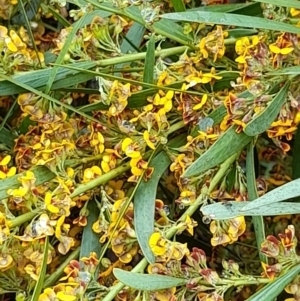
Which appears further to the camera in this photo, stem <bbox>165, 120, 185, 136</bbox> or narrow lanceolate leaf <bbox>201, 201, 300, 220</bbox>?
stem <bbox>165, 120, 185, 136</bbox>

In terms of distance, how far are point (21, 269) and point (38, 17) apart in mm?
362

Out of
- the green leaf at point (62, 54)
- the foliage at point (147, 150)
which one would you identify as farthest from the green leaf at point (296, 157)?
the green leaf at point (62, 54)

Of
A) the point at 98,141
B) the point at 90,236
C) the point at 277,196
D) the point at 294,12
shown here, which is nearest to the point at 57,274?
the point at 90,236

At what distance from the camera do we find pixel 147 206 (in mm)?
684

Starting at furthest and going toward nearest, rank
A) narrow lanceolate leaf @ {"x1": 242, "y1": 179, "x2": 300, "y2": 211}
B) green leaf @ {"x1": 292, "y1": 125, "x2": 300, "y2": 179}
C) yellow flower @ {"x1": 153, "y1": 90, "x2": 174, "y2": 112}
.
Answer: green leaf @ {"x1": 292, "y1": 125, "x2": 300, "y2": 179}, yellow flower @ {"x1": 153, "y1": 90, "x2": 174, "y2": 112}, narrow lanceolate leaf @ {"x1": 242, "y1": 179, "x2": 300, "y2": 211}

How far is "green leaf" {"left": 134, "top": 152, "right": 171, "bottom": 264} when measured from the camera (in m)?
0.66

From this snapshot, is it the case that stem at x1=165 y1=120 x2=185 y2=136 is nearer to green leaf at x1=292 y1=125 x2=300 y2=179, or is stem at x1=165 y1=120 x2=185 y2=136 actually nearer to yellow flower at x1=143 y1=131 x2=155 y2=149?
yellow flower at x1=143 y1=131 x2=155 y2=149

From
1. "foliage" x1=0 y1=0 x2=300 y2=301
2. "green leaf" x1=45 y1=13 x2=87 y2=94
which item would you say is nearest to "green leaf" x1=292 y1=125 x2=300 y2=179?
"foliage" x1=0 y1=0 x2=300 y2=301

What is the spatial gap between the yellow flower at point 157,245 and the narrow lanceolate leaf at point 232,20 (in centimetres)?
22

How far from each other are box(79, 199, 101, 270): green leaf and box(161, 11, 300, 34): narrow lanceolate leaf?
23 centimetres

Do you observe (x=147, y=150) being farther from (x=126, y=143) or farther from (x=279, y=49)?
(x=279, y=49)

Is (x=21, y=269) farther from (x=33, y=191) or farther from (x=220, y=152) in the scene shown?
(x=220, y=152)

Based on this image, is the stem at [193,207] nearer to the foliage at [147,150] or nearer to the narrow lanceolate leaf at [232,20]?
the foliage at [147,150]

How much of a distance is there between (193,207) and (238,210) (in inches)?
3.5
